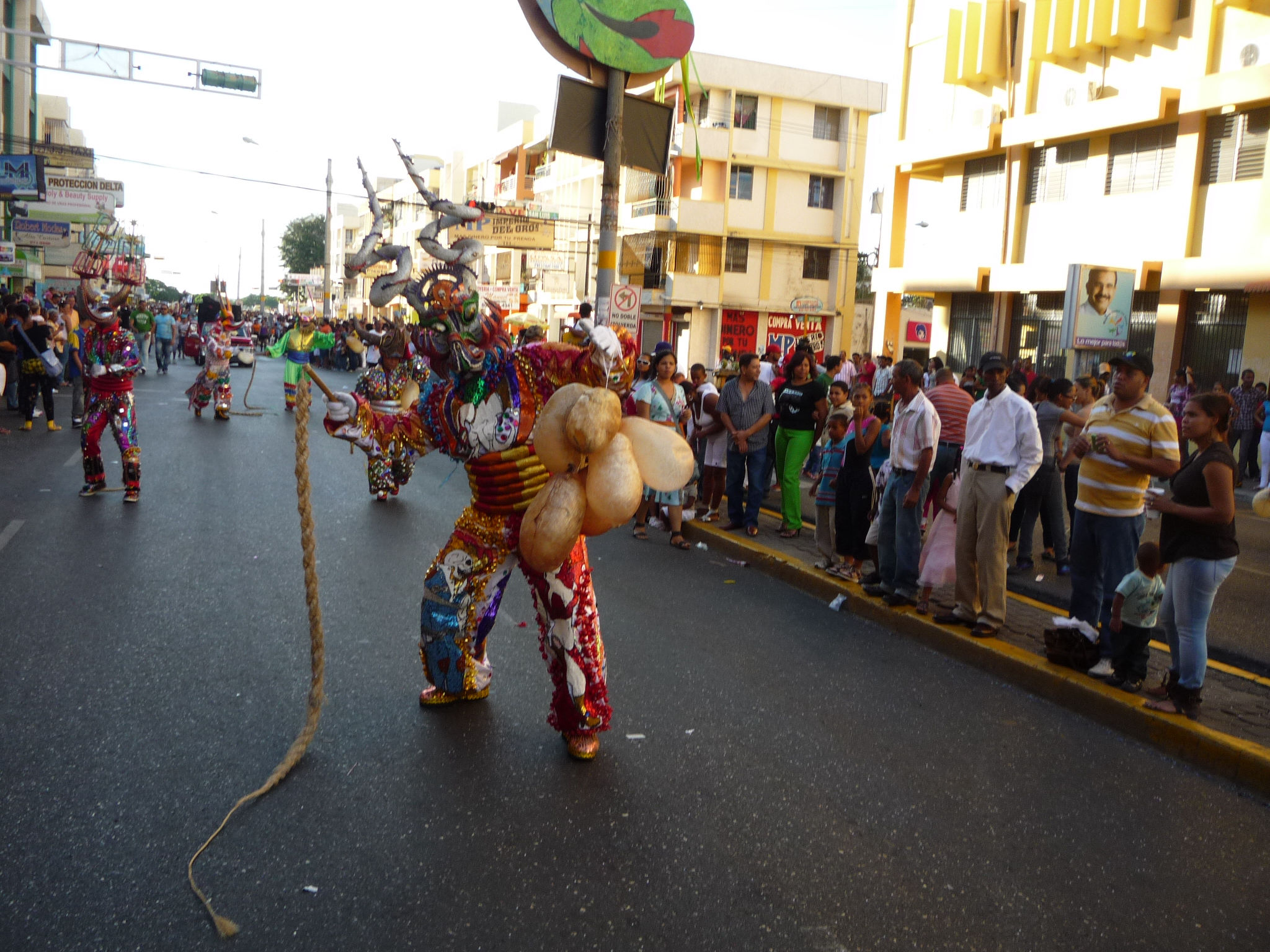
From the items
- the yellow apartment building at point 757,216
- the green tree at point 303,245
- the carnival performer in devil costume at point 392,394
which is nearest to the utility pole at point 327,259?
the yellow apartment building at point 757,216

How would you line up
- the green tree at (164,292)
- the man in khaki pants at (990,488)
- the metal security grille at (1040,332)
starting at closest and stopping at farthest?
1. the man in khaki pants at (990,488)
2. the metal security grille at (1040,332)
3. the green tree at (164,292)

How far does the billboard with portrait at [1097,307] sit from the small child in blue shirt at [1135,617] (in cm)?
1247

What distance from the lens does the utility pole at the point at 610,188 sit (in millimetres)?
10250

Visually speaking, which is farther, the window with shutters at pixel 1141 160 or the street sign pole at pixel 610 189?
the window with shutters at pixel 1141 160

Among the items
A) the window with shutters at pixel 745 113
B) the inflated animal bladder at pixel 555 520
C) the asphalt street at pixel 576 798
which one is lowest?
the asphalt street at pixel 576 798

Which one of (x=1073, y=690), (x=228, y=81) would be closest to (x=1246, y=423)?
(x=1073, y=690)

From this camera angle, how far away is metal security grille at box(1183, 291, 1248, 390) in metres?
17.4

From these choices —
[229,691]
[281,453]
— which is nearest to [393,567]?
[229,691]

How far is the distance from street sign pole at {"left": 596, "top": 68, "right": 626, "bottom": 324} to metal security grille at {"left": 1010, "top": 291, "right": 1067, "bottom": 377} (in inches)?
497

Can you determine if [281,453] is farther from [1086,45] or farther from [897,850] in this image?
[1086,45]

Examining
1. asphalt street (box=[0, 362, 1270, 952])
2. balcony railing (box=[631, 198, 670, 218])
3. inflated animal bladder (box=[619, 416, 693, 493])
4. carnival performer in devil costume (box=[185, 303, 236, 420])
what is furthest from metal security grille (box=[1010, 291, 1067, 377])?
balcony railing (box=[631, 198, 670, 218])

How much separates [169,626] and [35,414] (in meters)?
13.4

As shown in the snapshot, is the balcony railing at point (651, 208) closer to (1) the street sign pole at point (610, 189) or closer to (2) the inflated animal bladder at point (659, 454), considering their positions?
(1) the street sign pole at point (610, 189)

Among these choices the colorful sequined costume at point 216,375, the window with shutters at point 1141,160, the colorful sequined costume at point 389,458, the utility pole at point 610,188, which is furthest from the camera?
the colorful sequined costume at point 216,375
